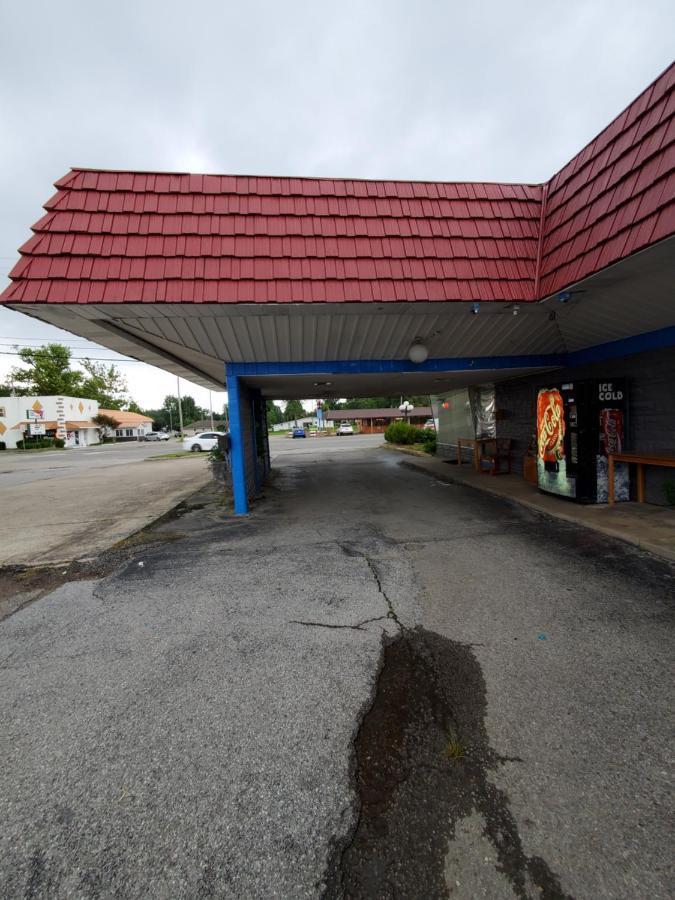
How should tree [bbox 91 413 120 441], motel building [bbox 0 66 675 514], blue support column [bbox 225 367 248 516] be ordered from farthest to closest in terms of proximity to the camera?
tree [bbox 91 413 120 441], blue support column [bbox 225 367 248 516], motel building [bbox 0 66 675 514]

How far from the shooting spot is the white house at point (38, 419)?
153ft

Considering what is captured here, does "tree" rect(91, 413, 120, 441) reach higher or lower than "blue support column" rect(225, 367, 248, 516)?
higher

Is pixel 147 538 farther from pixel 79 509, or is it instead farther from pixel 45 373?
pixel 45 373

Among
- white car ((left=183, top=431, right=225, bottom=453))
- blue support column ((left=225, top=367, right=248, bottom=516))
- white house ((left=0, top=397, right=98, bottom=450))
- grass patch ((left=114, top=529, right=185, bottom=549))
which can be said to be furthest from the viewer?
white house ((left=0, top=397, right=98, bottom=450))

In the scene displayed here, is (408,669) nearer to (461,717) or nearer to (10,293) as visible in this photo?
(461,717)

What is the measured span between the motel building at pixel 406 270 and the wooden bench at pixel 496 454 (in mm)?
3899

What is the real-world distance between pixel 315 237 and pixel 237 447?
12.8ft

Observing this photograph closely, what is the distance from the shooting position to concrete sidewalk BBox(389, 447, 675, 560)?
16.3 feet

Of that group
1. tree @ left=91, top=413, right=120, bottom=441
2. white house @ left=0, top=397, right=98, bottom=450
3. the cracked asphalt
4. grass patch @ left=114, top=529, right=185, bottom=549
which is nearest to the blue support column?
grass patch @ left=114, top=529, right=185, bottom=549

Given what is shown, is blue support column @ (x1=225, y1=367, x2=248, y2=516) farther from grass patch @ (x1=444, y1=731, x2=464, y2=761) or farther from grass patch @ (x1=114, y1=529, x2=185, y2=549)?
grass patch @ (x1=444, y1=731, x2=464, y2=761)

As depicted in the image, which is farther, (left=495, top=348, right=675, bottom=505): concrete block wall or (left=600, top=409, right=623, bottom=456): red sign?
(left=600, top=409, right=623, bottom=456): red sign

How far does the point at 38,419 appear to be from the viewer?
47.6m

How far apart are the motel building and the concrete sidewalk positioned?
16.0 inches

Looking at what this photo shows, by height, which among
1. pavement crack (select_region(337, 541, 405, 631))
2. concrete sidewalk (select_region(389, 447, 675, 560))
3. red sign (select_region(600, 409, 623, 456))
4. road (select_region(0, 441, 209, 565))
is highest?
red sign (select_region(600, 409, 623, 456))
